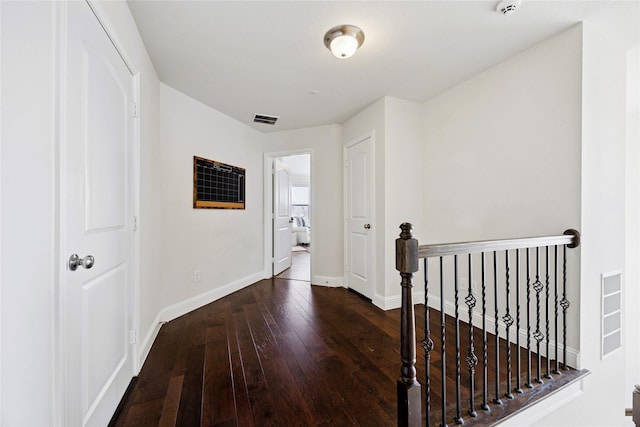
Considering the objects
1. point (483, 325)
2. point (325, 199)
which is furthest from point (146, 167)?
point (483, 325)

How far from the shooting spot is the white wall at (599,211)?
5.65ft

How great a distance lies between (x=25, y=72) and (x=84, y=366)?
1107 mm

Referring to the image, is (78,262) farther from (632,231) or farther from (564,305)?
(632,231)

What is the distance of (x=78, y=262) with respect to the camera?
100 centimetres

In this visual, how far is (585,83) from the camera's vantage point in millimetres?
1717

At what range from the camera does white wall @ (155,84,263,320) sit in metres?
2.48

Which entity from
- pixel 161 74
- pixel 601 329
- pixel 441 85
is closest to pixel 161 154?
pixel 161 74

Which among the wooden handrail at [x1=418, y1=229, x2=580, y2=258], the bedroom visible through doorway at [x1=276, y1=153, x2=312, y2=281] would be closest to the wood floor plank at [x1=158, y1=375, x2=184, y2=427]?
the wooden handrail at [x1=418, y1=229, x2=580, y2=258]

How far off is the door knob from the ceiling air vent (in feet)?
8.69

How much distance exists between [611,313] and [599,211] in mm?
767

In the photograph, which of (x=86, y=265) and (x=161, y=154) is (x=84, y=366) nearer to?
(x=86, y=265)

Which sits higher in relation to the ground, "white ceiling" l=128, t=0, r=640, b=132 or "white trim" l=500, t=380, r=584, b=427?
"white ceiling" l=128, t=0, r=640, b=132

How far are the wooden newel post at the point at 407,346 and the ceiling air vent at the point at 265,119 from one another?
2730 millimetres

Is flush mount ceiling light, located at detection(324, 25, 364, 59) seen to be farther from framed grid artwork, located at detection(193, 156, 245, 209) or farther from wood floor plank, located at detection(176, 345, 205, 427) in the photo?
wood floor plank, located at detection(176, 345, 205, 427)
